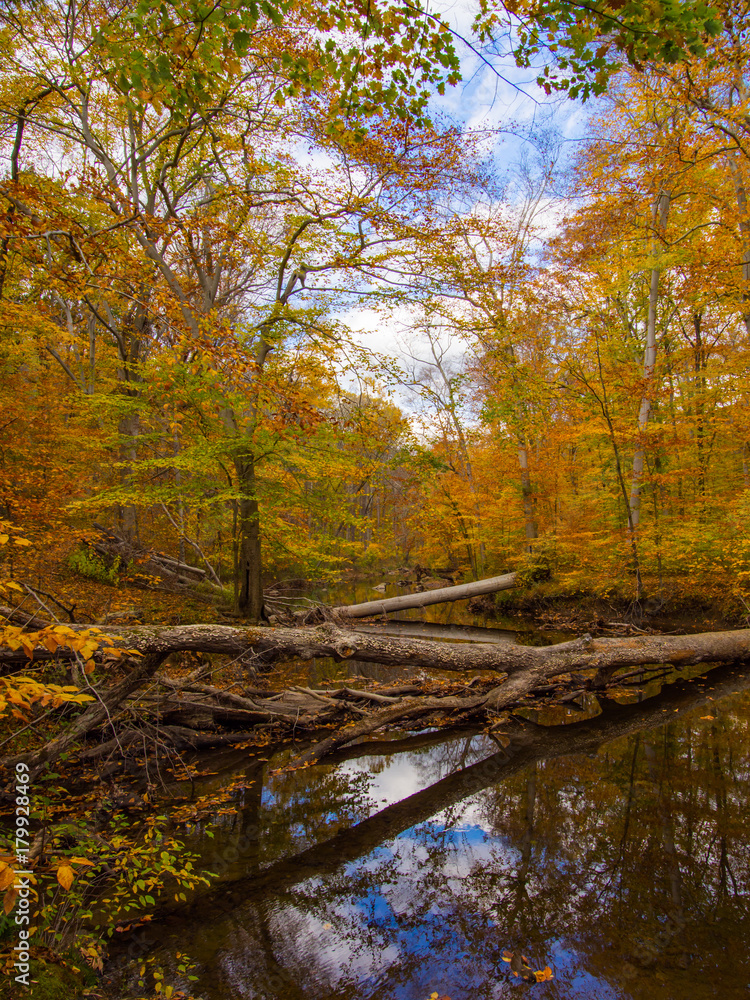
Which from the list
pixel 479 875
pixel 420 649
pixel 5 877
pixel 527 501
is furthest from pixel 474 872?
pixel 527 501

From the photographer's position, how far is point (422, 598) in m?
11.9

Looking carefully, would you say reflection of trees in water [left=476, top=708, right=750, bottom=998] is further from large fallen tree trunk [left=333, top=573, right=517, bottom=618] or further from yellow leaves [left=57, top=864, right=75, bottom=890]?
large fallen tree trunk [left=333, top=573, right=517, bottom=618]

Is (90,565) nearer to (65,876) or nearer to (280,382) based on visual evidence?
(280,382)

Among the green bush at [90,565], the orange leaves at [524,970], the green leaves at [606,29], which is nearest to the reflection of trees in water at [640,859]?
the orange leaves at [524,970]

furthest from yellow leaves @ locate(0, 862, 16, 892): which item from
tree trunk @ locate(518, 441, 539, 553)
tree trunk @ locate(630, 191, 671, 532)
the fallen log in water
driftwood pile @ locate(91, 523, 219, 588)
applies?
tree trunk @ locate(518, 441, 539, 553)

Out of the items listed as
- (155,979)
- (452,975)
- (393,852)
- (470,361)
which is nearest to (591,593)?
(470,361)

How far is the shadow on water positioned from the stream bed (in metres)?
0.01

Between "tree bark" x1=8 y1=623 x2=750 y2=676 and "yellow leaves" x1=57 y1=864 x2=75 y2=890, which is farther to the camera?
"tree bark" x1=8 y1=623 x2=750 y2=676

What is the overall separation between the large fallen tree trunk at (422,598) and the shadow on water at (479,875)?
5282mm

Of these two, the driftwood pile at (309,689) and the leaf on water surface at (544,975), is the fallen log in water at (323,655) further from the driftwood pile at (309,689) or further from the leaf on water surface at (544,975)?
the leaf on water surface at (544,975)

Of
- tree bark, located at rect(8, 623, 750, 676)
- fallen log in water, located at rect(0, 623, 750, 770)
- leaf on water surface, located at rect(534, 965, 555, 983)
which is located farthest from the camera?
tree bark, located at rect(8, 623, 750, 676)

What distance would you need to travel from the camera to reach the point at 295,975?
254 centimetres

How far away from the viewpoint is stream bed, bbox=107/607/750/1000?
2.50m

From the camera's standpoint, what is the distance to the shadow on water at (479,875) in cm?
251
